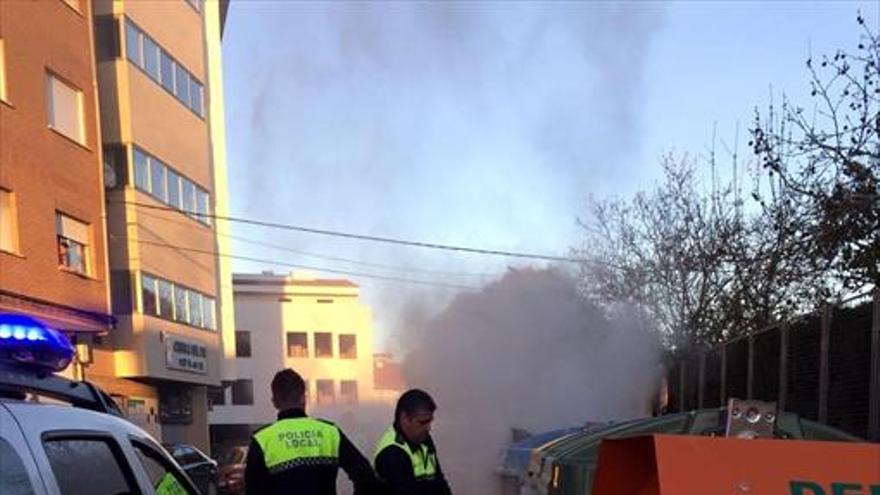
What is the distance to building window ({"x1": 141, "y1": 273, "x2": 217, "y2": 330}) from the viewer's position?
23.6 meters

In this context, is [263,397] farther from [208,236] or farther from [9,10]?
[9,10]

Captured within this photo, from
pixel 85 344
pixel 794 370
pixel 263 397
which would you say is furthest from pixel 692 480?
pixel 263 397

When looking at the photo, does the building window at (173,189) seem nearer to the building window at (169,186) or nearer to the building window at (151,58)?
the building window at (169,186)

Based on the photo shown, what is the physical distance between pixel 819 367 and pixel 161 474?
6.45m

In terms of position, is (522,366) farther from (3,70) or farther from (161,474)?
(161,474)

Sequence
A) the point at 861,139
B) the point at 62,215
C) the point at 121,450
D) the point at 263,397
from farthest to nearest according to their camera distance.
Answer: the point at 263,397
the point at 62,215
the point at 861,139
the point at 121,450

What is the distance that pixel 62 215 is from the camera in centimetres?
1941

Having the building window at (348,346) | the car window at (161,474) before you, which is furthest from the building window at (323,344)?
the car window at (161,474)

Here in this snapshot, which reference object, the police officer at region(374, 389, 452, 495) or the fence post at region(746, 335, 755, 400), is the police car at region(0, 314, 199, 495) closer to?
the police officer at region(374, 389, 452, 495)

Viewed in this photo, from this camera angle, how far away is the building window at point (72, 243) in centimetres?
1922

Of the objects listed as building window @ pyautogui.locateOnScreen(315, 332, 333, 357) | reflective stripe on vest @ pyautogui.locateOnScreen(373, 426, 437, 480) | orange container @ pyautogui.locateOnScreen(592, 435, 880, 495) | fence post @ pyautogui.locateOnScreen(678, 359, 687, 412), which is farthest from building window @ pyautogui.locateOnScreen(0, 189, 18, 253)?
building window @ pyautogui.locateOnScreen(315, 332, 333, 357)

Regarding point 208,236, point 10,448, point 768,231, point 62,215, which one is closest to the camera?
point 10,448

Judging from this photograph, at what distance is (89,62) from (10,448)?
1995 cm

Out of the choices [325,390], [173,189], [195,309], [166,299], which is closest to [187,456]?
[166,299]
